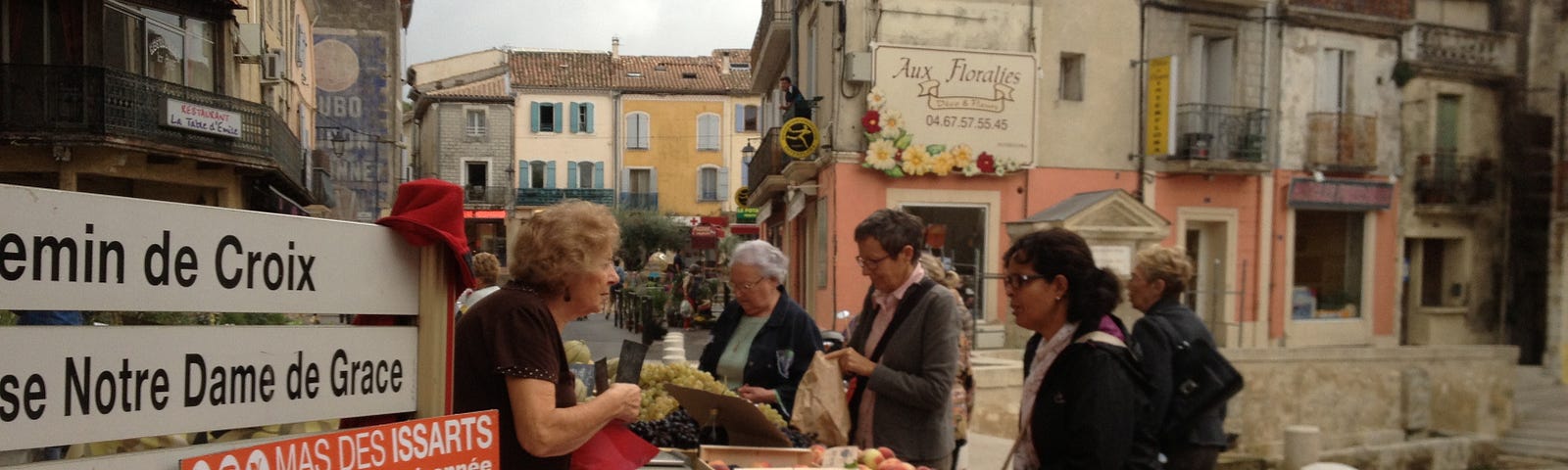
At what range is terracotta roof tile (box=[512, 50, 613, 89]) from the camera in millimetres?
42844

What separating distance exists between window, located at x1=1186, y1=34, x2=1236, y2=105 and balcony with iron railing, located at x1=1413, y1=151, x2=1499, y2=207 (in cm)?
473

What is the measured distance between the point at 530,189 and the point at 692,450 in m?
41.3

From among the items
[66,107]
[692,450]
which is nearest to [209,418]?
[692,450]

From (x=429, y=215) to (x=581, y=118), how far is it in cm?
4192

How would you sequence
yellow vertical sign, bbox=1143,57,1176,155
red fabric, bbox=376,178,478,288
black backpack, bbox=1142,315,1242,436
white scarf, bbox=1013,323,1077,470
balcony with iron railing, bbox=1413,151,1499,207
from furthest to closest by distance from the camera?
balcony with iron railing, bbox=1413,151,1499,207
yellow vertical sign, bbox=1143,57,1176,155
black backpack, bbox=1142,315,1242,436
white scarf, bbox=1013,323,1077,470
red fabric, bbox=376,178,478,288

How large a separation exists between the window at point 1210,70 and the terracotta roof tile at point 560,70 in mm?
28667

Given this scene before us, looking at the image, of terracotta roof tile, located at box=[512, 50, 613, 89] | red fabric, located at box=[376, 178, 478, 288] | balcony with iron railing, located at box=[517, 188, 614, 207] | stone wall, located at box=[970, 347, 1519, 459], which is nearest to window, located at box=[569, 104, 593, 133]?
terracotta roof tile, located at box=[512, 50, 613, 89]

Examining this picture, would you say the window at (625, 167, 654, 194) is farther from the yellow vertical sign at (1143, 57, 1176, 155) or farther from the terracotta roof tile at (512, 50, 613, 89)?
the yellow vertical sign at (1143, 57, 1176, 155)

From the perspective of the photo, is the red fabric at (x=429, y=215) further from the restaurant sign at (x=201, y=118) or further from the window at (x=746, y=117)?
the window at (x=746, y=117)

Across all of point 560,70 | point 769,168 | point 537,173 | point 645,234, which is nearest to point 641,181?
point 537,173

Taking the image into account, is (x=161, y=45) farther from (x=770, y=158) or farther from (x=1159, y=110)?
(x=1159, y=110)

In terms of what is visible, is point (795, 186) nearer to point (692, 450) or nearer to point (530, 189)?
point (692, 450)

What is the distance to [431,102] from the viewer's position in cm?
4353

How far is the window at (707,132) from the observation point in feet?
144
